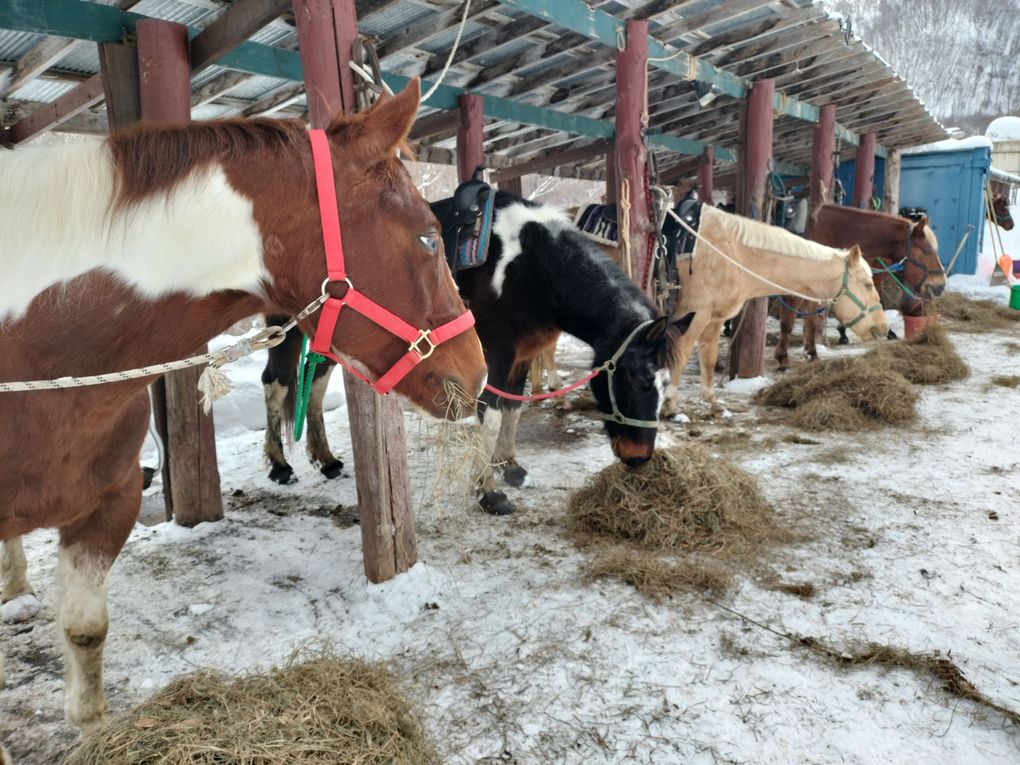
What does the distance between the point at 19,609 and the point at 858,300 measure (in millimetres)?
6746

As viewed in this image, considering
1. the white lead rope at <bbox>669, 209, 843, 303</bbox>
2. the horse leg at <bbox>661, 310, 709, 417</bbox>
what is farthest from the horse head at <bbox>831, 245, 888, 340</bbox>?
the horse leg at <bbox>661, 310, 709, 417</bbox>

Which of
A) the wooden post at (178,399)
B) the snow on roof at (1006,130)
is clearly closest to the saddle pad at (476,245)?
the wooden post at (178,399)

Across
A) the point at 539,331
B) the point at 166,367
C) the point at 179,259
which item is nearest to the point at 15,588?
the point at 166,367

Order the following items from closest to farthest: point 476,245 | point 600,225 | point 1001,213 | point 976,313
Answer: point 476,245 < point 600,225 < point 976,313 < point 1001,213

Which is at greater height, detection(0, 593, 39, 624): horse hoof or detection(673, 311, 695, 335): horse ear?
detection(673, 311, 695, 335): horse ear

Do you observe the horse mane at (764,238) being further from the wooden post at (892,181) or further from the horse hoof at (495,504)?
the wooden post at (892,181)

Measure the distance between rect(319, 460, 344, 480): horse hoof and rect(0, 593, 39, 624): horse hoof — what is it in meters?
1.92

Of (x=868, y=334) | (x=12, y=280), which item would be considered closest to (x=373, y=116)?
(x=12, y=280)

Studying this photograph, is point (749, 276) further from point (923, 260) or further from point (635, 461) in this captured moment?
point (923, 260)

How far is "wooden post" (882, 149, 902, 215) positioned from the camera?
44.0ft

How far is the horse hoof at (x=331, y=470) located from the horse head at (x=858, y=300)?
4.97 m

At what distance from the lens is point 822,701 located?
209cm

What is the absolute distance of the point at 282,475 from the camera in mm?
4375

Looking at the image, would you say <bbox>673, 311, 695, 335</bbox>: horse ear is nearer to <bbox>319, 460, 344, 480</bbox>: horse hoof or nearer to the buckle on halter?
the buckle on halter
